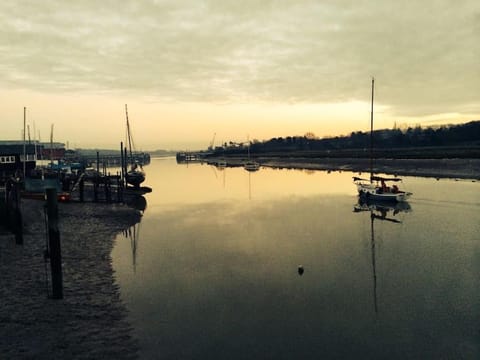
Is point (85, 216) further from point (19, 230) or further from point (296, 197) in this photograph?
point (296, 197)

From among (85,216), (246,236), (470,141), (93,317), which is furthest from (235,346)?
(470,141)

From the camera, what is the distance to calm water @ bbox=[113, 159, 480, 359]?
11555mm

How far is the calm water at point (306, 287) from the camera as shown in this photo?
1155cm

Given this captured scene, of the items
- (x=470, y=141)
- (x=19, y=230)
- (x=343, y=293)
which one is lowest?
(x=343, y=293)

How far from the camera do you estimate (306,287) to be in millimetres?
16453

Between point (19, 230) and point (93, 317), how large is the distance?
37.1 ft

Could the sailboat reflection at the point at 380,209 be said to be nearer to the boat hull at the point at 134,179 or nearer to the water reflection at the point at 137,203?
the water reflection at the point at 137,203

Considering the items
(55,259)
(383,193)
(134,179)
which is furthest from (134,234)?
(383,193)

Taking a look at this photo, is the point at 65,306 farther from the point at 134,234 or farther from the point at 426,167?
the point at 426,167

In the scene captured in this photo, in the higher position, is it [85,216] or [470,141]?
[470,141]

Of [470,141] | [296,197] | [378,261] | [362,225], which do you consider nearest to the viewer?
[378,261]

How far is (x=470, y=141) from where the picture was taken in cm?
13800

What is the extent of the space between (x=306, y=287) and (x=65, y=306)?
1020cm

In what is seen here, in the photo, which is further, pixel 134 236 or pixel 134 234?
pixel 134 234
